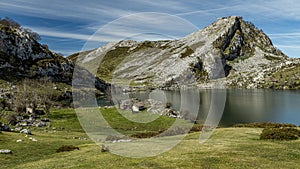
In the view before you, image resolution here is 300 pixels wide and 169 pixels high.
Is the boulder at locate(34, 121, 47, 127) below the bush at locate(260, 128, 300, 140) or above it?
below

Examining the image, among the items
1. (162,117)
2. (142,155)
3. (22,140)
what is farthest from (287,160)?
(162,117)

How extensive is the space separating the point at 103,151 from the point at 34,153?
41.0ft

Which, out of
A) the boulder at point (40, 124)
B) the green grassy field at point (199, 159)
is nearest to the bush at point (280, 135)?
the green grassy field at point (199, 159)

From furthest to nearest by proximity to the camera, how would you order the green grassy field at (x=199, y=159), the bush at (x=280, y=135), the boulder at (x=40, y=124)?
the boulder at (x=40, y=124)
the bush at (x=280, y=135)
the green grassy field at (x=199, y=159)

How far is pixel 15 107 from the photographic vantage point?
105 metres

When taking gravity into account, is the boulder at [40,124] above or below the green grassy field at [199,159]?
below

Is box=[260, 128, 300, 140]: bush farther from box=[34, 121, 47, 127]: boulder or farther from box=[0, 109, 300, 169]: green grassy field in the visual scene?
box=[34, 121, 47, 127]: boulder

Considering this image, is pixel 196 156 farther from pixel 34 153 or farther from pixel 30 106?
pixel 30 106

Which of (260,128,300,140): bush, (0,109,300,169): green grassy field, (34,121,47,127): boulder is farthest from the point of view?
(34,121,47,127): boulder

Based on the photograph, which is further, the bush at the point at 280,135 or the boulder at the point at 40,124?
the boulder at the point at 40,124

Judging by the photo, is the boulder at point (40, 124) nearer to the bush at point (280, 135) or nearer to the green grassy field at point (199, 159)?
the green grassy field at point (199, 159)

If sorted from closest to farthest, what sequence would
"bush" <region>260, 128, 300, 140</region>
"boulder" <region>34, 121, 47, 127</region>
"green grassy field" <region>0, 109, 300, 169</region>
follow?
1. "green grassy field" <region>0, 109, 300, 169</region>
2. "bush" <region>260, 128, 300, 140</region>
3. "boulder" <region>34, 121, 47, 127</region>

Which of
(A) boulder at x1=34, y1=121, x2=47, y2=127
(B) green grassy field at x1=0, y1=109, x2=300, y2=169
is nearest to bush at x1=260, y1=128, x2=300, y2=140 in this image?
(B) green grassy field at x1=0, y1=109, x2=300, y2=169

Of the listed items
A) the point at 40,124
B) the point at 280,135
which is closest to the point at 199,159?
the point at 280,135
